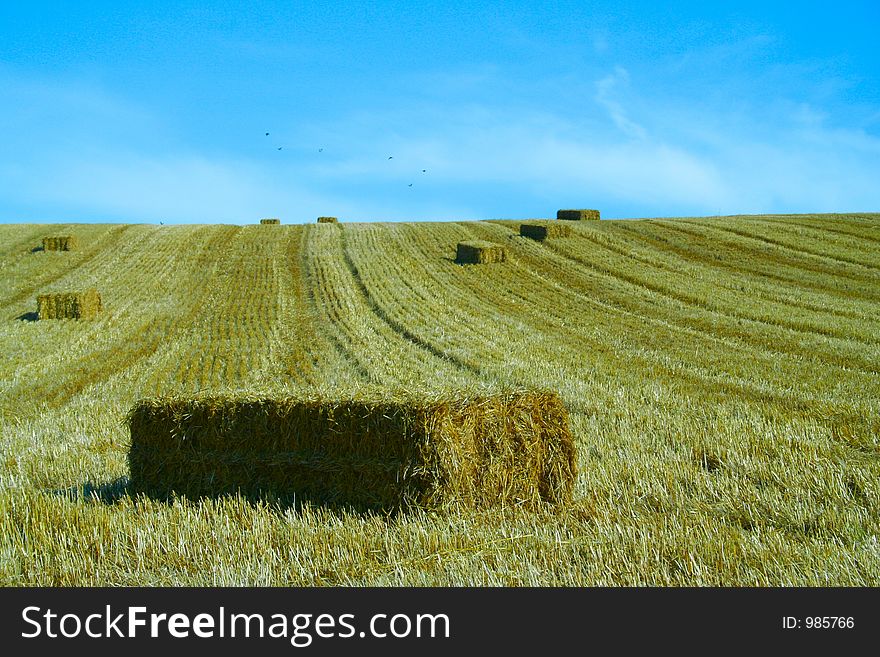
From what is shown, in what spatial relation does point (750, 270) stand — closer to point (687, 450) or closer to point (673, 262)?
point (673, 262)

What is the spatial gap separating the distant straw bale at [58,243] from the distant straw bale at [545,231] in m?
23.8

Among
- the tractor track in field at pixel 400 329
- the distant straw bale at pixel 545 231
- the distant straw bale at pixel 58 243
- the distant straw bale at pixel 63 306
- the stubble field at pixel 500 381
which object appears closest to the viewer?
the stubble field at pixel 500 381

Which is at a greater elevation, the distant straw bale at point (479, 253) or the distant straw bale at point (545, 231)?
the distant straw bale at point (545, 231)

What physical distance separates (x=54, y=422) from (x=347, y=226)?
35.9m

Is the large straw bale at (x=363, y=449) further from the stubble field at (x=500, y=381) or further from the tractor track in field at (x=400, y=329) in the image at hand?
the tractor track in field at (x=400, y=329)

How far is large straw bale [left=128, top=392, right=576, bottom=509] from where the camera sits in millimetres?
6543

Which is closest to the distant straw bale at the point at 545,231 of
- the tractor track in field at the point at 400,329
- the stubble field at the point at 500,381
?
the stubble field at the point at 500,381

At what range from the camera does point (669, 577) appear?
4871 mm

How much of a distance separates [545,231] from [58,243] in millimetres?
25256

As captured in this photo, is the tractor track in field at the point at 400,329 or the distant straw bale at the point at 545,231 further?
the distant straw bale at the point at 545,231

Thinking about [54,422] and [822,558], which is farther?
[54,422]

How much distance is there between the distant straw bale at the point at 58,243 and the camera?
1484 inches

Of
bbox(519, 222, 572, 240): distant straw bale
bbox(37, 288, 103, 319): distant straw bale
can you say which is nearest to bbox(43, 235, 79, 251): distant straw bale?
bbox(37, 288, 103, 319): distant straw bale

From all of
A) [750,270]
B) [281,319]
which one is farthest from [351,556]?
[750,270]
